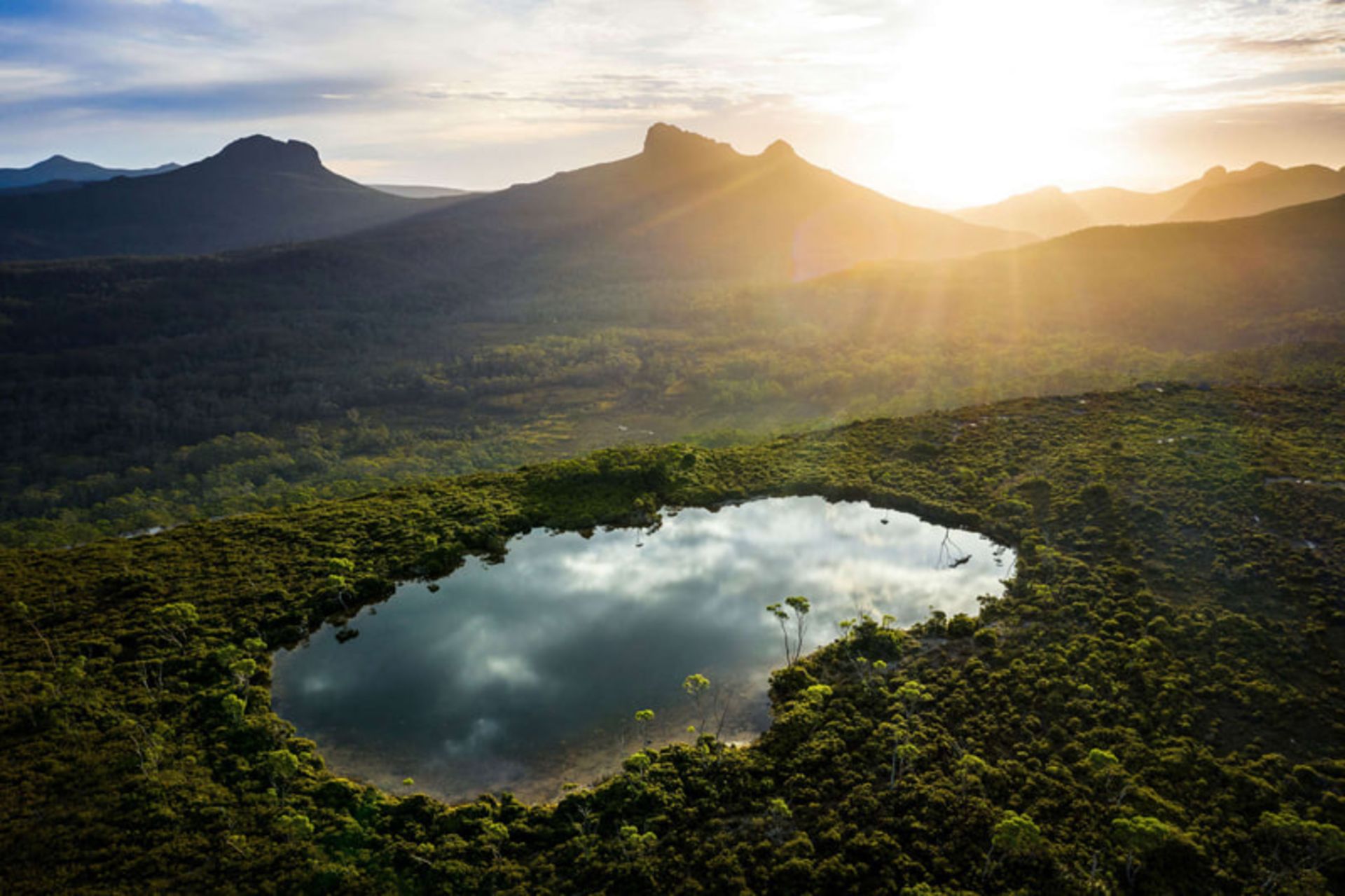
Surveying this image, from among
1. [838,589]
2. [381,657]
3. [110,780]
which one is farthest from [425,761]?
[838,589]

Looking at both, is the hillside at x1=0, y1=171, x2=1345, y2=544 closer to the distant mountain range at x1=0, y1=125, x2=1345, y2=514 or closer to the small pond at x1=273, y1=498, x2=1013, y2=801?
the distant mountain range at x1=0, y1=125, x2=1345, y2=514

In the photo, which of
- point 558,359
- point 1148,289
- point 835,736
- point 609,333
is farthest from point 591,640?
point 1148,289

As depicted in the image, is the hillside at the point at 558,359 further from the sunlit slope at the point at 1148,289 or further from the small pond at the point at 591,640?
the small pond at the point at 591,640

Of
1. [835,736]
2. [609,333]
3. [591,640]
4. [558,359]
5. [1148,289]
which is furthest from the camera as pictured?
[609,333]

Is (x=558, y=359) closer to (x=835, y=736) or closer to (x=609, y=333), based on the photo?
(x=609, y=333)

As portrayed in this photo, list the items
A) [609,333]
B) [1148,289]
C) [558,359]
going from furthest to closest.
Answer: [609,333], [558,359], [1148,289]

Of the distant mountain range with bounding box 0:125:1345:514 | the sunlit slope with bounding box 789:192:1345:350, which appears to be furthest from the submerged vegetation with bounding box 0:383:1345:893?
the sunlit slope with bounding box 789:192:1345:350
